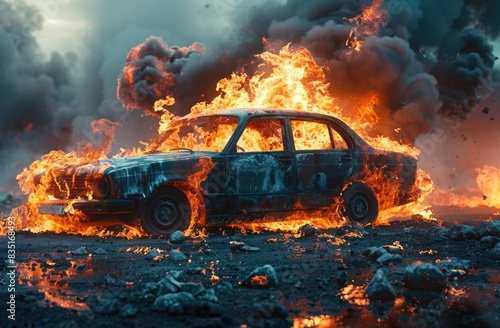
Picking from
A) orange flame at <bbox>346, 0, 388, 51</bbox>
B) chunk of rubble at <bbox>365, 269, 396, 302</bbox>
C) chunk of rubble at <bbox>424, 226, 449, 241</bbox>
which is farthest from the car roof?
orange flame at <bbox>346, 0, 388, 51</bbox>

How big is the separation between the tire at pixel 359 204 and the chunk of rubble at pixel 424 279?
13.3 feet

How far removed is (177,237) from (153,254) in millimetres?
985

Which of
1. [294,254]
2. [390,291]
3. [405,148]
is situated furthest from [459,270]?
[405,148]

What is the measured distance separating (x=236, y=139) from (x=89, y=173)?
71.5 inches

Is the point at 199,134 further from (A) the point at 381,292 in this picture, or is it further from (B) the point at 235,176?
(A) the point at 381,292

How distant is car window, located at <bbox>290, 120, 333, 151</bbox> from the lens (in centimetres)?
881

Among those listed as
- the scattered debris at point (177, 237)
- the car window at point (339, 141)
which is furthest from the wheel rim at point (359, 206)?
the scattered debris at point (177, 237)

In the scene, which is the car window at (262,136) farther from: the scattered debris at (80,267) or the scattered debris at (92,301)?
the scattered debris at (92,301)

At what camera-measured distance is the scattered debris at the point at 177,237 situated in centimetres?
717

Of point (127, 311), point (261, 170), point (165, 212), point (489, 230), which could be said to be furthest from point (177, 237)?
point (489, 230)

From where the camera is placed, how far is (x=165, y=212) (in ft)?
25.5

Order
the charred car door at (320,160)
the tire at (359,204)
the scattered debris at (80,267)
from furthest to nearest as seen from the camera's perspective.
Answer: the tire at (359,204)
the charred car door at (320,160)
the scattered debris at (80,267)

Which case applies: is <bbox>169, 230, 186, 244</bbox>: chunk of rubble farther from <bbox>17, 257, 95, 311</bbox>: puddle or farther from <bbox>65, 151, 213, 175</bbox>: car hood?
<bbox>17, 257, 95, 311</bbox>: puddle

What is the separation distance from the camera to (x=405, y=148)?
10.3 metres
